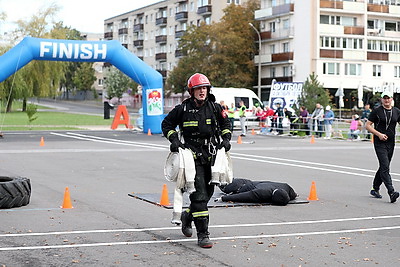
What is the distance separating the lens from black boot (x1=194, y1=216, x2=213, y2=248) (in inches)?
300

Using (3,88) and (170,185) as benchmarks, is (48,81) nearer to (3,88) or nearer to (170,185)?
(3,88)

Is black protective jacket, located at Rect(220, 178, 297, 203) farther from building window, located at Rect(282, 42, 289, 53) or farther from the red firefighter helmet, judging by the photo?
building window, located at Rect(282, 42, 289, 53)

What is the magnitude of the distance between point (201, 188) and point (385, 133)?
16.9 ft

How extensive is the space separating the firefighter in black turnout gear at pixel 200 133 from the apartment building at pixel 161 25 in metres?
83.2

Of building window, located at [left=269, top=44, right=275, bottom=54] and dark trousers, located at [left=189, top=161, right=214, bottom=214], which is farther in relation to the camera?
building window, located at [left=269, top=44, right=275, bottom=54]

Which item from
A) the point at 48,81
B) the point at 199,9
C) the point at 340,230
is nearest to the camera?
the point at 340,230

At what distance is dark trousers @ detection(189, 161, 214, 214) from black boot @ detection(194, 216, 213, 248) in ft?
0.42

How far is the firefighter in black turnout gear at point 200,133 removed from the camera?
7.91 meters

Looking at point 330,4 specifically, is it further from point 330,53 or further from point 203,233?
point 203,233

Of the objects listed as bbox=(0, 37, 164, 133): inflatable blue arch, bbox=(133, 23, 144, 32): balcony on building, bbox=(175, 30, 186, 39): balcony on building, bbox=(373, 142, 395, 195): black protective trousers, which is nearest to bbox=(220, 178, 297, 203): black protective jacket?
bbox=(373, 142, 395, 195): black protective trousers

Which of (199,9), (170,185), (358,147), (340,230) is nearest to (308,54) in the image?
(199,9)

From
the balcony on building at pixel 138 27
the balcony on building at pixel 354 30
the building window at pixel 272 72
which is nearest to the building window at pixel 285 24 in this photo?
the building window at pixel 272 72

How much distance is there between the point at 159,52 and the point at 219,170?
4109 inches

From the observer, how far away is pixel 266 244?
7.94 metres
